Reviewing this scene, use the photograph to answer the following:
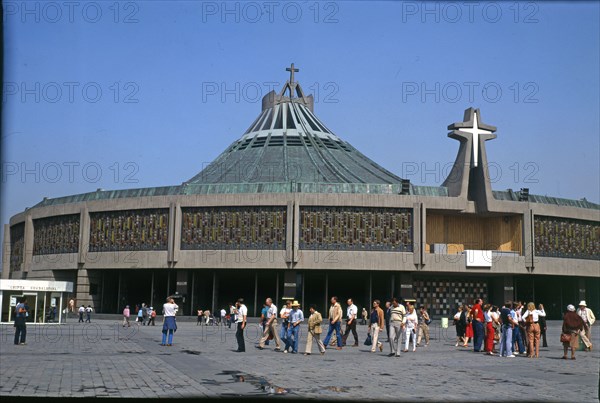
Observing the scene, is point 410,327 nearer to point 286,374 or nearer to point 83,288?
point 286,374

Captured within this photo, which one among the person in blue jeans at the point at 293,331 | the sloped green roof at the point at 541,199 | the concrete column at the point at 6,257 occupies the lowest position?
the person in blue jeans at the point at 293,331

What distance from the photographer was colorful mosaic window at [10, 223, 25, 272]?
5984 centimetres

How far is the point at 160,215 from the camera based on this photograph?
5075cm

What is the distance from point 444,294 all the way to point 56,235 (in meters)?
28.5

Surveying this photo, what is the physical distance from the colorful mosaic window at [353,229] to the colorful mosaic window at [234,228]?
1775 millimetres

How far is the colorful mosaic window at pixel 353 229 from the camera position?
4859 cm

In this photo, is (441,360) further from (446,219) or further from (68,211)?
(68,211)

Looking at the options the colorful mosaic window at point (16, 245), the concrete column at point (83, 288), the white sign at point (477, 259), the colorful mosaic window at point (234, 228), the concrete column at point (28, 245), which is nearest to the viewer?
the colorful mosaic window at point (234, 228)

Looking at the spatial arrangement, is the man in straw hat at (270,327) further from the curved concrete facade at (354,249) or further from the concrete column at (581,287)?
the concrete column at (581,287)

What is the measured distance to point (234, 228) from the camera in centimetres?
4925

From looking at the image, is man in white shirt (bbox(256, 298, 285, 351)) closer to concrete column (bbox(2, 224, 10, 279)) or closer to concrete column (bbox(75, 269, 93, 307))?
concrete column (bbox(75, 269, 93, 307))

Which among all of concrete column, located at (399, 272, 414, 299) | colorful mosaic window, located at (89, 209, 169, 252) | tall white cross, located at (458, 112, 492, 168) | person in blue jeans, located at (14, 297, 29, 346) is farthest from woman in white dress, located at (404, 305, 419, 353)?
tall white cross, located at (458, 112, 492, 168)

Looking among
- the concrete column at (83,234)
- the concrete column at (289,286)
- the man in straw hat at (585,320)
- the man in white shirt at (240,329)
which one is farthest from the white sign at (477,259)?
the man in white shirt at (240,329)

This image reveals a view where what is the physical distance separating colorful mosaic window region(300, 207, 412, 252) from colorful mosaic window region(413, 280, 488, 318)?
4.53 metres
